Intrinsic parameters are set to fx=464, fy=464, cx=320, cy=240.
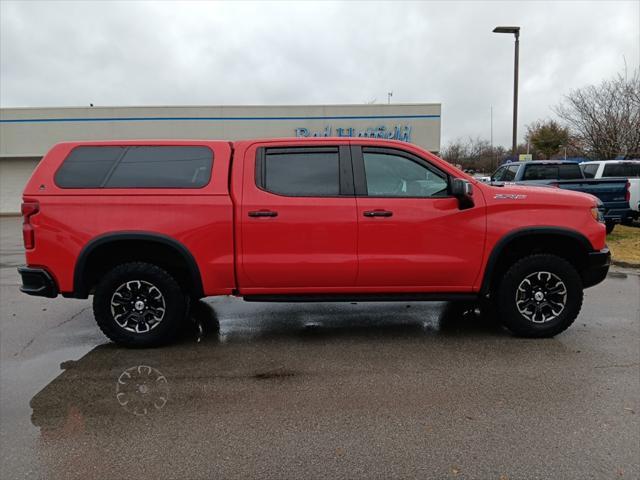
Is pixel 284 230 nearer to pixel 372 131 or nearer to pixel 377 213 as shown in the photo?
pixel 377 213

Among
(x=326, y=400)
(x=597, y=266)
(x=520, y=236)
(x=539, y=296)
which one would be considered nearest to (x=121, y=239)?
(x=326, y=400)

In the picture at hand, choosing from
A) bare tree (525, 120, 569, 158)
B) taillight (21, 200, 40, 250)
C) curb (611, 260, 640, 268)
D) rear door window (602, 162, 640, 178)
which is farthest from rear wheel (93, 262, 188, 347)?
bare tree (525, 120, 569, 158)

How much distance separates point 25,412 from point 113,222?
1.73 m

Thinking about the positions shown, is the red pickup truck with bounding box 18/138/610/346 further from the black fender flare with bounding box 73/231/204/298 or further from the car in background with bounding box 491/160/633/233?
the car in background with bounding box 491/160/633/233

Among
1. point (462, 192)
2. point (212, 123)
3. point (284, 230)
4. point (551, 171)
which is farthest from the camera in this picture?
point (212, 123)

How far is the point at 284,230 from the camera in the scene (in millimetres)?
4418

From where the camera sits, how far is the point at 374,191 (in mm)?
4535

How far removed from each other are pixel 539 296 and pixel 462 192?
1.42 meters

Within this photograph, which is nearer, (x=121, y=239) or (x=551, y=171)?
(x=121, y=239)

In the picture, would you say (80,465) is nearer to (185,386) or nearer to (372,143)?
(185,386)

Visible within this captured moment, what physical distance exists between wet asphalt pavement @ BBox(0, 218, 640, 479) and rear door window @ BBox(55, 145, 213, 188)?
1656 mm

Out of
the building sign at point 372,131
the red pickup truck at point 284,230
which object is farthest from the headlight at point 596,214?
the building sign at point 372,131

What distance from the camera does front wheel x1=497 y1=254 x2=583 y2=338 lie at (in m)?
4.64

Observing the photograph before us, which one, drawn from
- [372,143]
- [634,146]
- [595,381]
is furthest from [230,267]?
[634,146]
